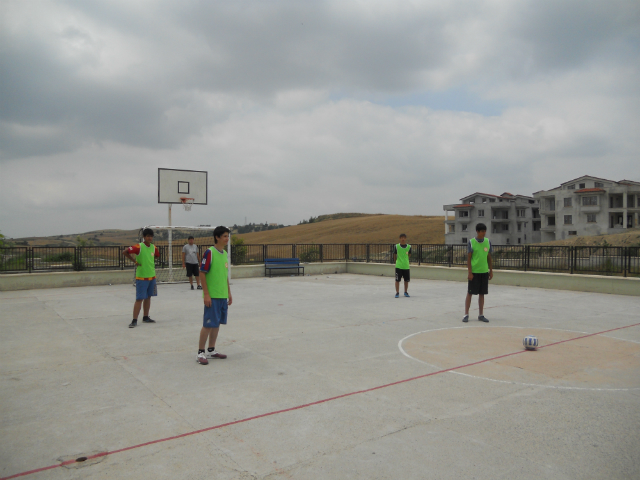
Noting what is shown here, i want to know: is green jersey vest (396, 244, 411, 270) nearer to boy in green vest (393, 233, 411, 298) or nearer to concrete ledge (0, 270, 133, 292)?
boy in green vest (393, 233, 411, 298)

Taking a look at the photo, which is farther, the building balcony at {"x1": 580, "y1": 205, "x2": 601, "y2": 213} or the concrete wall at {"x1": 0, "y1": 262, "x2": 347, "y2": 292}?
the building balcony at {"x1": 580, "y1": 205, "x2": 601, "y2": 213}

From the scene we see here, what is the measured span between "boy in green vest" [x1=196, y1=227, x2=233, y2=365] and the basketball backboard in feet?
47.9

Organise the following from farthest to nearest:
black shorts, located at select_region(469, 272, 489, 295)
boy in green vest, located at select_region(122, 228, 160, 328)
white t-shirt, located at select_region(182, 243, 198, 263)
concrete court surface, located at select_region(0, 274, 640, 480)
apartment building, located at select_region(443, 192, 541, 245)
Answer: apartment building, located at select_region(443, 192, 541, 245), white t-shirt, located at select_region(182, 243, 198, 263), black shorts, located at select_region(469, 272, 489, 295), boy in green vest, located at select_region(122, 228, 160, 328), concrete court surface, located at select_region(0, 274, 640, 480)

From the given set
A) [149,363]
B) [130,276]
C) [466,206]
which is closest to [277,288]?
[130,276]

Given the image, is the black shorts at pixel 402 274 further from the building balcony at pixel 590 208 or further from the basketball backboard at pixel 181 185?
the building balcony at pixel 590 208

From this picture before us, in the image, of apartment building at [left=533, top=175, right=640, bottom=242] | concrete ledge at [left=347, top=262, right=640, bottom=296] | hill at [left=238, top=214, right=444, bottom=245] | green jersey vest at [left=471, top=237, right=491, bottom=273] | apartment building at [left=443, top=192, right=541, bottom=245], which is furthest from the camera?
hill at [left=238, top=214, right=444, bottom=245]

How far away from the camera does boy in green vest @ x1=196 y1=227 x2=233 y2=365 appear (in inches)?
260

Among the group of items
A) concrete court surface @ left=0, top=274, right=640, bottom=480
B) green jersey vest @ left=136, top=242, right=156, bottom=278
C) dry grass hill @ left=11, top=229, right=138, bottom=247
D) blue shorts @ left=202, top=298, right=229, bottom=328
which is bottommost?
concrete court surface @ left=0, top=274, right=640, bottom=480

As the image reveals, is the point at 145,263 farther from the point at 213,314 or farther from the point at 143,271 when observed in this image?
the point at 213,314

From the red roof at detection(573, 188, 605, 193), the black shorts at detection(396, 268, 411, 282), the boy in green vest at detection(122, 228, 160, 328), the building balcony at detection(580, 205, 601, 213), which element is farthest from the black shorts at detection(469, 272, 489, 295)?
the building balcony at detection(580, 205, 601, 213)

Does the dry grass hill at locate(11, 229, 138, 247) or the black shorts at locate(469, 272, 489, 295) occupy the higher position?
the dry grass hill at locate(11, 229, 138, 247)

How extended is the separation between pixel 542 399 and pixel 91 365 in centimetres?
592

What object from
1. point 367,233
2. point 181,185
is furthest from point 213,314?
point 367,233

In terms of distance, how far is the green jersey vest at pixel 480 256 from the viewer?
32.0 feet
